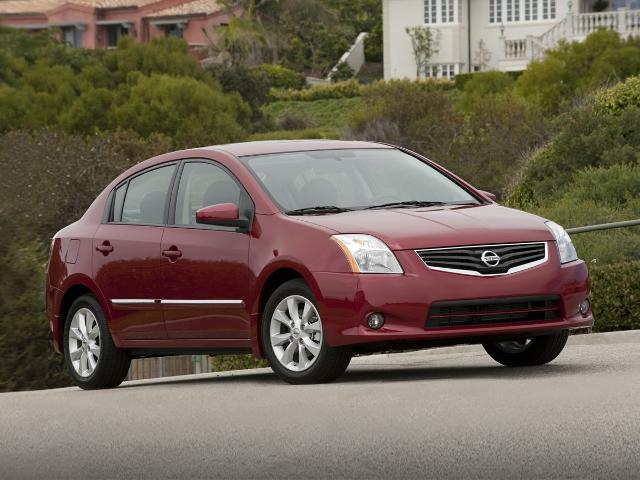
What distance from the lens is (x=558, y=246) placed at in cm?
1110

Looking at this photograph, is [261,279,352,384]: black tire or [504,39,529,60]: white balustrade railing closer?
[261,279,352,384]: black tire

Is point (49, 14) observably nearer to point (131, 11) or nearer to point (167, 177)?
point (131, 11)

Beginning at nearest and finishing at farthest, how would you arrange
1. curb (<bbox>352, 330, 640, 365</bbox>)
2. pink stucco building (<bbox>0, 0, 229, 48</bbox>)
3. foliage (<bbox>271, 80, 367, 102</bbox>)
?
curb (<bbox>352, 330, 640, 365</bbox>), foliage (<bbox>271, 80, 367, 102</bbox>), pink stucco building (<bbox>0, 0, 229, 48</bbox>)

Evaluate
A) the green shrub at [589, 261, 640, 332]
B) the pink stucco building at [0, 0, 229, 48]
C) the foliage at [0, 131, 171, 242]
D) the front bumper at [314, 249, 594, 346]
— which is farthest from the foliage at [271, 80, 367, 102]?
the front bumper at [314, 249, 594, 346]

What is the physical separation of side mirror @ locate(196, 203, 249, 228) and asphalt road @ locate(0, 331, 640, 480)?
3.70 feet

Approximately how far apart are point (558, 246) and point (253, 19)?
88.2 meters

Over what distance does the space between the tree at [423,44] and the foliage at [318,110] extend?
5103mm

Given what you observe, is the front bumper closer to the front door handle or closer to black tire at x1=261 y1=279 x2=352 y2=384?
black tire at x1=261 y1=279 x2=352 y2=384

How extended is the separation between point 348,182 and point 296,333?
1.37m

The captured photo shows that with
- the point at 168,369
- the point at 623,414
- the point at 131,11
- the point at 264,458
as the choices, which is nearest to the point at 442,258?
the point at 623,414

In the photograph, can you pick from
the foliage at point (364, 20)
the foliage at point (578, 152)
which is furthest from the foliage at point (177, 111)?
the foliage at point (578, 152)

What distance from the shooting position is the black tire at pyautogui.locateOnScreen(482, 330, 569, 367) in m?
11.8

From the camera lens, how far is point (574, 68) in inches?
2596

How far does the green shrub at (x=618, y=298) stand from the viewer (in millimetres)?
16719
